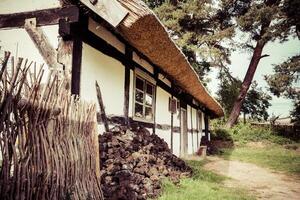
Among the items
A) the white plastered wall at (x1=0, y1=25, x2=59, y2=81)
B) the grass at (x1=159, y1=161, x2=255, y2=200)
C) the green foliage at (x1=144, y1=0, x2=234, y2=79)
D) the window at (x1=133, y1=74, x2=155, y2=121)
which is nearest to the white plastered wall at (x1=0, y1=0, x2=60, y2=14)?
the white plastered wall at (x1=0, y1=25, x2=59, y2=81)

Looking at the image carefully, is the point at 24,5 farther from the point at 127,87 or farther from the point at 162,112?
the point at 162,112

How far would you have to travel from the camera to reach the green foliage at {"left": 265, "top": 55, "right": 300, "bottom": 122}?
2078 cm

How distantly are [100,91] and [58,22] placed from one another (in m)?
1.50

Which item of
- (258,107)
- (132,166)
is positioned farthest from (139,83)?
(258,107)

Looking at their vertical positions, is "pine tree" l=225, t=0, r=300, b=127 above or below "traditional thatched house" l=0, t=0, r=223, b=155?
above

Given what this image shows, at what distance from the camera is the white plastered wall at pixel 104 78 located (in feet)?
18.7

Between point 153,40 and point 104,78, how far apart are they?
1.29 meters

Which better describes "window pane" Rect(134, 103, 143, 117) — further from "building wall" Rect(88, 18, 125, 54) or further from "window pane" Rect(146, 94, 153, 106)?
"building wall" Rect(88, 18, 125, 54)

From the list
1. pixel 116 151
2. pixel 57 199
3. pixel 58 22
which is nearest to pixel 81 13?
pixel 58 22

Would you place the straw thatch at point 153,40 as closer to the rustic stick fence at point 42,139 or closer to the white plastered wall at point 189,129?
the rustic stick fence at point 42,139

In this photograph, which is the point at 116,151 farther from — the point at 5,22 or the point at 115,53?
the point at 5,22

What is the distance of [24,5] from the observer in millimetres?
5855

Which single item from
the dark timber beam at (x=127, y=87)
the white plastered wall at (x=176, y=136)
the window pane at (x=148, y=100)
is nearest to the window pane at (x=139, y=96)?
the window pane at (x=148, y=100)

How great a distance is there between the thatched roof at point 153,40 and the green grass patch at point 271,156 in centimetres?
532
